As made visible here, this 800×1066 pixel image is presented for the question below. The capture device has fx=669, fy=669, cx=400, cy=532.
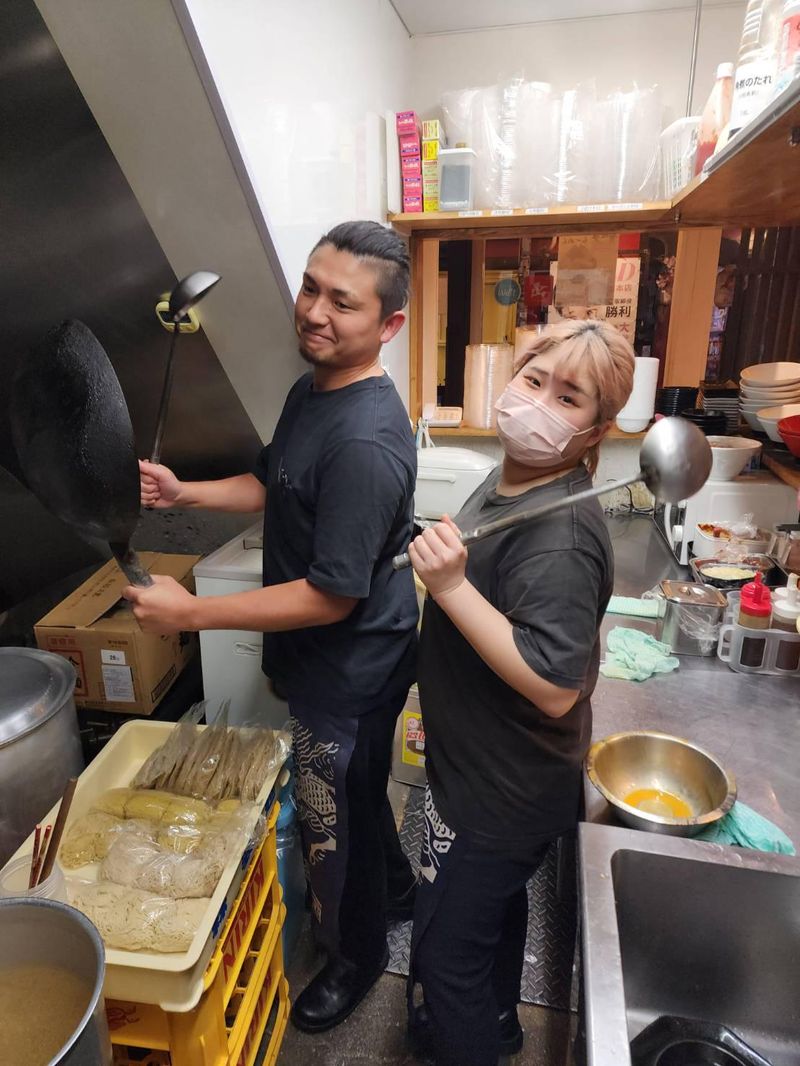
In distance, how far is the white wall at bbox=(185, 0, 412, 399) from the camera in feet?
3.25

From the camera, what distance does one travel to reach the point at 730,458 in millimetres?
1846

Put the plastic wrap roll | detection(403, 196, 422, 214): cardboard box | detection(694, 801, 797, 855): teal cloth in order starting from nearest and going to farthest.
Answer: detection(694, 801, 797, 855): teal cloth
detection(403, 196, 422, 214): cardboard box
the plastic wrap roll

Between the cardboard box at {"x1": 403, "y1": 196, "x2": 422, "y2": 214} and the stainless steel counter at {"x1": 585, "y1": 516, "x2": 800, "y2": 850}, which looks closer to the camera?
the stainless steel counter at {"x1": 585, "y1": 516, "x2": 800, "y2": 850}

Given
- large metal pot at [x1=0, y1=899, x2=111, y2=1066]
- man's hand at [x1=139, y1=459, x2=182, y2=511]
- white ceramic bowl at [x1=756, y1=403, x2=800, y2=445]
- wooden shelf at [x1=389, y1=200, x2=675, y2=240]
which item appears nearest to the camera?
large metal pot at [x1=0, y1=899, x2=111, y2=1066]

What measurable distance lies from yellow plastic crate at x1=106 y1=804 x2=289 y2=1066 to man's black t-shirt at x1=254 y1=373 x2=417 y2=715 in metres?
0.28

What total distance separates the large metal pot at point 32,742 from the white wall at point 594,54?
7.13 feet

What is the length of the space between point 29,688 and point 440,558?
0.83 m

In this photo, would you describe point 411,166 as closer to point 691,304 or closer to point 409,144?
point 409,144

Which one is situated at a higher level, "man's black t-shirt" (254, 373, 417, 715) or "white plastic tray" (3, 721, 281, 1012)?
"man's black t-shirt" (254, 373, 417, 715)

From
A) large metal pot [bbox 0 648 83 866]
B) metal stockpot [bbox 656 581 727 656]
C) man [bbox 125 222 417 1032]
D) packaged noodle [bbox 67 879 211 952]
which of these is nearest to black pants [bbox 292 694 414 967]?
man [bbox 125 222 417 1032]

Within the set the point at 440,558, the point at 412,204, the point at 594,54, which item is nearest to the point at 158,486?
the point at 440,558

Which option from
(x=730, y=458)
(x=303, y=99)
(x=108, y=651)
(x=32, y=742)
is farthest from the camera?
(x=730, y=458)

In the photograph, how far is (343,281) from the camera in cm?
105

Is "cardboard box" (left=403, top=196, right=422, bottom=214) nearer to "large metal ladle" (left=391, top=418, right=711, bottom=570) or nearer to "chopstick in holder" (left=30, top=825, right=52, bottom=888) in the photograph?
"large metal ladle" (left=391, top=418, right=711, bottom=570)
